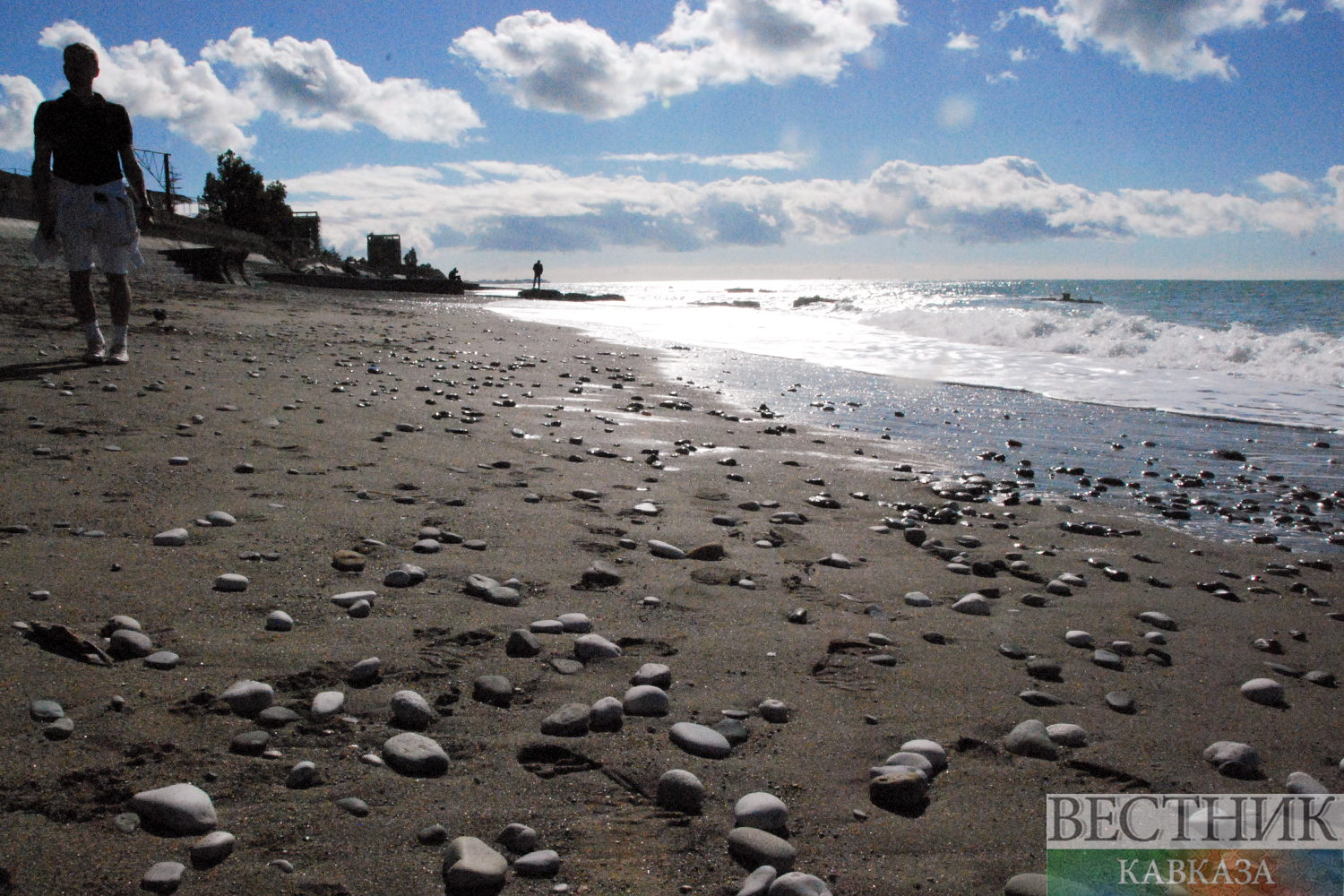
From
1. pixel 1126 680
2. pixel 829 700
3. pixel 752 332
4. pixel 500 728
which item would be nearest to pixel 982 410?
pixel 1126 680

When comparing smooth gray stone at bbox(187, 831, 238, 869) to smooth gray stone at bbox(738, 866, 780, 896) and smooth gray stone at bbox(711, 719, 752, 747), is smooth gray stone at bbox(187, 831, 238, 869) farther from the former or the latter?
smooth gray stone at bbox(711, 719, 752, 747)

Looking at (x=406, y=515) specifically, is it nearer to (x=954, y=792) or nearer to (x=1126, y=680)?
(x=954, y=792)

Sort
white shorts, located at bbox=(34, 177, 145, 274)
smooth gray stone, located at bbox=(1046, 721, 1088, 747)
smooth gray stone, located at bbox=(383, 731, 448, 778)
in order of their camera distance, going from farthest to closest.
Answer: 1. white shorts, located at bbox=(34, 177, 145, 274)
2. smooth gray stone, located at bbox=(1046, 721, 1088, 747)
3. smooth gray stone, located at bbox=(383, 731, 448, 778)

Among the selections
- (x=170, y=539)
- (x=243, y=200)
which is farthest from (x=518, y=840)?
(x=243, y=200)

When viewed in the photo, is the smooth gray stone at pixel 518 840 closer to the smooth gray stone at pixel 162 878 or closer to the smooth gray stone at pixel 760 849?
the smooth gray stone at pixel 760 849

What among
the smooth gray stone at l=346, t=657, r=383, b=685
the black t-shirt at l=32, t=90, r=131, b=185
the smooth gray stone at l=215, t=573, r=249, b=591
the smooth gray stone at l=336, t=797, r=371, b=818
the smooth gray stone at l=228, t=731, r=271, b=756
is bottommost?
the smooth gray stone at l=336, t=797, r=371, b=818

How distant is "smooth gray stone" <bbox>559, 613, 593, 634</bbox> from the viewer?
116 inches

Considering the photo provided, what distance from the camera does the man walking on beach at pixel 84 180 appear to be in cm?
629

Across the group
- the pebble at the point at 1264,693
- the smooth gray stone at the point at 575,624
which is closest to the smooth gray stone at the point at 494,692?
the smooth gray stone at the point at 575,624

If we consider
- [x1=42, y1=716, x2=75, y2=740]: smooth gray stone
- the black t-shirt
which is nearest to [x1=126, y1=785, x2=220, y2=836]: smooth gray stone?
[x1=42, y1=716, x2=75, y2=740]: smooth gray stone

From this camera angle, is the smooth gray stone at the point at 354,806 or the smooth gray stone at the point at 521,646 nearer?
the smooth gray stone at the point at 354,806

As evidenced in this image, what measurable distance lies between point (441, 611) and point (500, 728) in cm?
86

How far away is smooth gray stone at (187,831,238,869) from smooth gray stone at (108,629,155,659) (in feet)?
3.26

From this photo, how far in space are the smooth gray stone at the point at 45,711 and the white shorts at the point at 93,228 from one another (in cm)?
589
